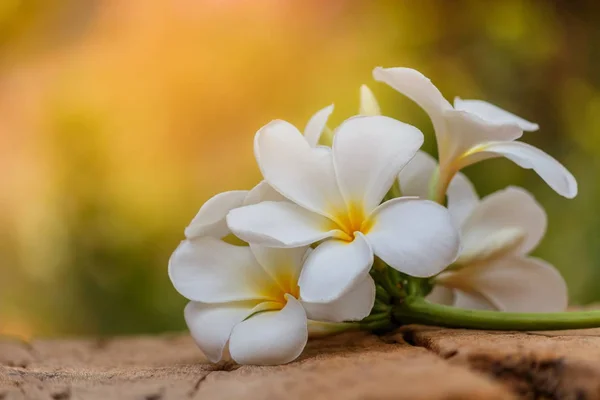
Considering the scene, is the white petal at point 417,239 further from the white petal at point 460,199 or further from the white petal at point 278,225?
the white petal at point 460,199

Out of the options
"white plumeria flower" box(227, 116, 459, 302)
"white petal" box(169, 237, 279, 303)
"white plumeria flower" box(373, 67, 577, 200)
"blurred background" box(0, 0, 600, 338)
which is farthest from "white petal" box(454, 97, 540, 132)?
"blurred background" box(0, 0, 600, 338)

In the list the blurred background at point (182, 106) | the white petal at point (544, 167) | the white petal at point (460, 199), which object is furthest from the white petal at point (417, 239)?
the blurred background at point (182, 106)

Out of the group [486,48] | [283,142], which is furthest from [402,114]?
[283,142]

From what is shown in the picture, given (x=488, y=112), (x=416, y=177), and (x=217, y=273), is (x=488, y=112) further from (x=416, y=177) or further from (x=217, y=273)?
(x=217, y=273)

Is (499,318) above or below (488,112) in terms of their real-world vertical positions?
below

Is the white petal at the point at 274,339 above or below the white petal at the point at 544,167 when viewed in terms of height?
below

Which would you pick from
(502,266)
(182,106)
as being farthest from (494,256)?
(182,106)
